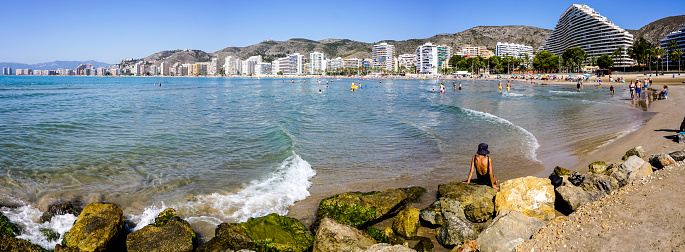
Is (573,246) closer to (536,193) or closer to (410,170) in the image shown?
(536,193)

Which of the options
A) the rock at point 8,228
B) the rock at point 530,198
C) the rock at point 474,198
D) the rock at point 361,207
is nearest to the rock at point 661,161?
the rock at point 530,198

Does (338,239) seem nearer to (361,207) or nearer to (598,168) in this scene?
→ (361,207)

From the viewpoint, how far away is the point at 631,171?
21.1 feet

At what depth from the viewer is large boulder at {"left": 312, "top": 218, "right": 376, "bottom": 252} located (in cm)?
506

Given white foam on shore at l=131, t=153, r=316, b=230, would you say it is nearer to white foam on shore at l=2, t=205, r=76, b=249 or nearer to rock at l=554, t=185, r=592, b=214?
white foam on shore at l=2, t=205, r=76, b=249

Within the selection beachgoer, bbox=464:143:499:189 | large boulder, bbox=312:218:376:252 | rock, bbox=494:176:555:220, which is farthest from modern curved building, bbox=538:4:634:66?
large boulder, bbox=312:218:376:252

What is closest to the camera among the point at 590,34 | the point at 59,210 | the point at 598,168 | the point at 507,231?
the point at 507,231

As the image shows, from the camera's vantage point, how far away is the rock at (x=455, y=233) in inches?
210

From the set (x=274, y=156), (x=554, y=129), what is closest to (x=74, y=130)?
(x=274, y=156)

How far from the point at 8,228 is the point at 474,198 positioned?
713 centimetres

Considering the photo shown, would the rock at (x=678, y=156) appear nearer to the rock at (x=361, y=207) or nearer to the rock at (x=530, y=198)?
the rock at (x=530, y=198)

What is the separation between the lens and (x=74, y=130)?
16938 mm

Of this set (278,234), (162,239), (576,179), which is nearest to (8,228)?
(162,239)

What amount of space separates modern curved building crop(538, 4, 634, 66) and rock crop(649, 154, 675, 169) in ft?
480
